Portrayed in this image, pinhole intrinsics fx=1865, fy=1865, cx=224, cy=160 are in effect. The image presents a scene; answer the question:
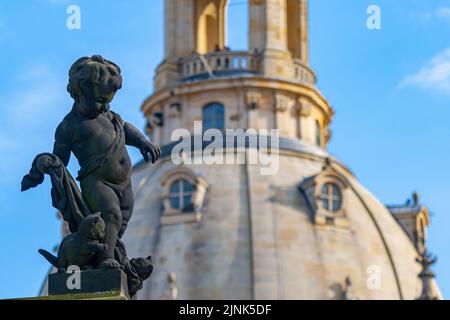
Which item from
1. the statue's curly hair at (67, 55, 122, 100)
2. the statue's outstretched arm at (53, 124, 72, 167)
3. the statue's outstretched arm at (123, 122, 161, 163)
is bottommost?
the statue's outstretched arm at (53, 124, 72, 167)

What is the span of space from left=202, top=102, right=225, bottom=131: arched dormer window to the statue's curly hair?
6466cm

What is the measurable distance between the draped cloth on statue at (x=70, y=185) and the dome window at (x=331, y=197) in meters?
62.2

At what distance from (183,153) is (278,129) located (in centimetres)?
467

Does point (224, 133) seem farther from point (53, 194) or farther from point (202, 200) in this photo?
point (53, 194)

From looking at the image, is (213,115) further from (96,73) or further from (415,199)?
(96,73)

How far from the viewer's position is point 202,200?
7888 cm

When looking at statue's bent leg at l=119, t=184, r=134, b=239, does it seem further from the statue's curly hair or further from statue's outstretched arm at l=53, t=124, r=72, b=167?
the statue's curly hair

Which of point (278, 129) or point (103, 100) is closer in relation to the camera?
point (103, 100)

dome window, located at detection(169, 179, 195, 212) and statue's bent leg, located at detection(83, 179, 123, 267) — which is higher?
dome window, located at detection(169, 179, 195, 212)

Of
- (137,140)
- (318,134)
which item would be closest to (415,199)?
(318,134)

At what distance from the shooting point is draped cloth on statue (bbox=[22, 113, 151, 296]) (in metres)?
16.6

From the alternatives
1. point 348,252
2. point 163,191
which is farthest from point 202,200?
point 348,252

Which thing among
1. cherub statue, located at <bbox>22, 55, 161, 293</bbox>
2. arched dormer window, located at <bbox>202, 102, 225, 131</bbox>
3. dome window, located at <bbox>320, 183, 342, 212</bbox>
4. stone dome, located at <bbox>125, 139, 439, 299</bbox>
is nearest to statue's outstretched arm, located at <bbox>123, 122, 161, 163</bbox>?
cherub statue, located at <bbox>22, 55, 161, 293</bbox>
